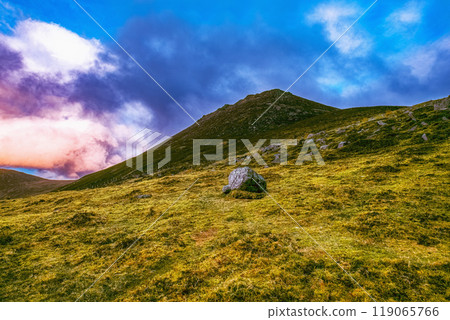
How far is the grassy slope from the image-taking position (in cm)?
729

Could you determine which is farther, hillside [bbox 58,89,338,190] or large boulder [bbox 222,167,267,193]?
hillside [bbox 58,89,338,190]

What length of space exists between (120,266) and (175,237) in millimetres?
3631

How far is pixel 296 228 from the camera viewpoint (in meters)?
12.3

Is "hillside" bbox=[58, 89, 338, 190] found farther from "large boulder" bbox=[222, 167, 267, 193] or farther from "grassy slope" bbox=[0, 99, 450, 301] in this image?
"grassy slope" bbox=[0, 99, 450, 301]

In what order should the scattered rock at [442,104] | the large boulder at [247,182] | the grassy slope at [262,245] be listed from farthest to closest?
the scattered rock at [442,104] → the large boulder at [247,182] → the grassy slope at [262,245]

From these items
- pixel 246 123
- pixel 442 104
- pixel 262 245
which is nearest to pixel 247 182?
pixel 262 245

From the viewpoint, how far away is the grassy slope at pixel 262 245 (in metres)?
7.29

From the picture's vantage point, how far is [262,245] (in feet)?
34.2

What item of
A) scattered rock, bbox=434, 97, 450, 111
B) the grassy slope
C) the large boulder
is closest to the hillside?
the large boulder

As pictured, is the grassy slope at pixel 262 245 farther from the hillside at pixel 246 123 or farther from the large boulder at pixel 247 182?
the hillside at pixel 246 123

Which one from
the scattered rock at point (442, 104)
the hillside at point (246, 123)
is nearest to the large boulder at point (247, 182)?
the scattered rock at point (442, 104)

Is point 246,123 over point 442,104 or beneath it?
over

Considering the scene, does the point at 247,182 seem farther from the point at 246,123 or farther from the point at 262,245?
the point at 246,123

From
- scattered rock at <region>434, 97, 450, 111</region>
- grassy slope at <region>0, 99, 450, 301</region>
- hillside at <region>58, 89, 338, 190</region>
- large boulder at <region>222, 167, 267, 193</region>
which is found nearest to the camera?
grassy slope at <region>0, 99, 450, 301</region>
